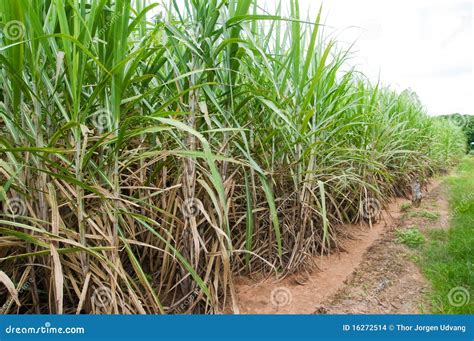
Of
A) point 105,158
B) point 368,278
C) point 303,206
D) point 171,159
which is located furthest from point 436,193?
point 105,158

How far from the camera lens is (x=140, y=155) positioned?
1102 mm

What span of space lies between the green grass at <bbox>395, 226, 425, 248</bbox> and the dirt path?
0.06 m

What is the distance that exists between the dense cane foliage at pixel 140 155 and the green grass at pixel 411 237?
70 cm

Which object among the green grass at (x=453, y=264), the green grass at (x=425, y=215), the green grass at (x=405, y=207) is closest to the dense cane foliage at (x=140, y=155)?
the green grass at (x=453, y=264)

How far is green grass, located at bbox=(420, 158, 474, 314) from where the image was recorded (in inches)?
59.4

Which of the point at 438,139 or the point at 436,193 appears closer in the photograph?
the point at 436,193

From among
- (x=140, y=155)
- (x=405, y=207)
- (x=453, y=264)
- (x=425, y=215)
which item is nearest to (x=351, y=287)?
(x=453, y=264)

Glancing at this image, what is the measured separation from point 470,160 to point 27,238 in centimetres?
736

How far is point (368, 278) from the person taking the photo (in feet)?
6.05

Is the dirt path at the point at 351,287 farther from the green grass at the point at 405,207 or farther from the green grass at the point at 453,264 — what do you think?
the green grass at the point at 405,207

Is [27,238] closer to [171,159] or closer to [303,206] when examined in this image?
[171,159]

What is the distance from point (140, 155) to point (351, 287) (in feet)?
3.87

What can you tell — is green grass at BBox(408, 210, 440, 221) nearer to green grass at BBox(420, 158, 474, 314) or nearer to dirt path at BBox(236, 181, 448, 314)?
green grass at BBox(420, 158, 474, 314)

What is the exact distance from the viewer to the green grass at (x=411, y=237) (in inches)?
92.0
